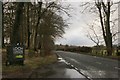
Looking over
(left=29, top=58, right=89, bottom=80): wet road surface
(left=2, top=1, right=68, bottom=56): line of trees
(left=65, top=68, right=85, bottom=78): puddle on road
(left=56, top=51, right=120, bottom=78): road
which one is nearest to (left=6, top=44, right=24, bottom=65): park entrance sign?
(left=29, top=58, right=89, bottom=80): wet road surface

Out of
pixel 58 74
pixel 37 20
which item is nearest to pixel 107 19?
pixel 37 20

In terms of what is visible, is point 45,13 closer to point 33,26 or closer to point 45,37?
point 33,26

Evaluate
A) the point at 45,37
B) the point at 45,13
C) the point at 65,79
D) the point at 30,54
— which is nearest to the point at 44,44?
the point at 45,37

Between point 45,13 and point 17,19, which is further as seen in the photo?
point 45,13

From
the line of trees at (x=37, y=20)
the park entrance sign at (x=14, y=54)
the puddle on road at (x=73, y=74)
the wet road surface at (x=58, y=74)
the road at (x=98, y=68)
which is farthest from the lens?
the line of trees at (x=37, y=20)

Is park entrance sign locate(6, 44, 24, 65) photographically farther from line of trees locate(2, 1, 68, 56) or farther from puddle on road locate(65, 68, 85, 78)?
line of trees locate(2, 1, 68, 56)

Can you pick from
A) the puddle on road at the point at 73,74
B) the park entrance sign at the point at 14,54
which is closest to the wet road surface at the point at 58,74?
the puddle on road at the point at 73,74

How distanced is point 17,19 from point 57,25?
95.3 feet

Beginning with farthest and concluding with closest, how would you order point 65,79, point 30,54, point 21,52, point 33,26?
point 33,26
point 30,54
point 21,52
point 65,79

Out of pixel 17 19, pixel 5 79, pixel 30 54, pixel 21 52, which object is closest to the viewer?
pixel 5 79

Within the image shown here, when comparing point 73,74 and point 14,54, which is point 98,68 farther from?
point 14,54

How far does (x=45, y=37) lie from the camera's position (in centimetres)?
5234

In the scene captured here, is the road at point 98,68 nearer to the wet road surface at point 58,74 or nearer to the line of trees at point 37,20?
the wet road surface at point 58,74

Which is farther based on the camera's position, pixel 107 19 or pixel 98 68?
pixel 107 19
